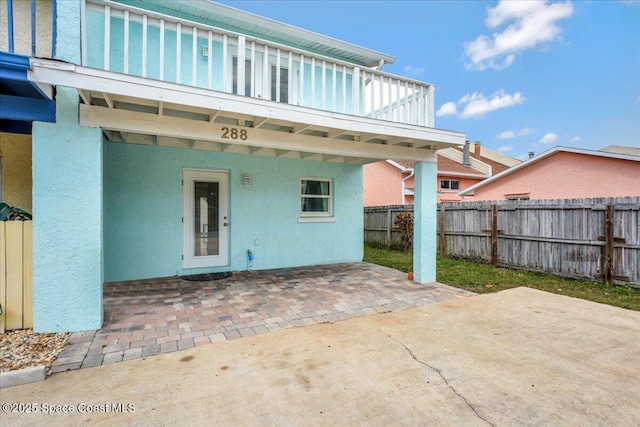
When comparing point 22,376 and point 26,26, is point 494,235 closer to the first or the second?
point 22,376

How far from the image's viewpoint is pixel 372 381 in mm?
2793

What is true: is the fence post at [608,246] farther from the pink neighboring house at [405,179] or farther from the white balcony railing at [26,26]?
the white balcony railing at [26,26]

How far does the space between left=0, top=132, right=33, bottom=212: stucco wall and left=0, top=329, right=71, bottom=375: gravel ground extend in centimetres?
250

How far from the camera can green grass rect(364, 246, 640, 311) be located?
5.70 m

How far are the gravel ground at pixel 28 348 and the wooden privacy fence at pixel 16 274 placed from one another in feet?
0.54

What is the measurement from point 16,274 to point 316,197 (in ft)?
19.5

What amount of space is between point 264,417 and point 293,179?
6.06 meters

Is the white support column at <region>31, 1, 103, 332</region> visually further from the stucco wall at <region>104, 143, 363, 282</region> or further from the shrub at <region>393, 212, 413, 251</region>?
the shrub at <region>393, 212, 413, 251</region>

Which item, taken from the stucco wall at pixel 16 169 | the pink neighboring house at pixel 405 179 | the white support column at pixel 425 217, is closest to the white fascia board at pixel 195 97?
the white support column at pixel 425 217

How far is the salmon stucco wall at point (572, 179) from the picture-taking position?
10359mm

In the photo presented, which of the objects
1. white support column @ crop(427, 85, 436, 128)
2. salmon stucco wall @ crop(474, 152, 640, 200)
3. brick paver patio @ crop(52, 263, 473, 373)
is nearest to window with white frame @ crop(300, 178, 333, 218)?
brick paver patio @ crop(52, 263, 473, 373)

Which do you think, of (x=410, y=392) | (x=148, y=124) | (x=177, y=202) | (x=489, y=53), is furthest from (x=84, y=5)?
(x=489, y=53)

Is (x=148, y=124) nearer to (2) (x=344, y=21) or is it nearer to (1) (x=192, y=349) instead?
(1) (x=192, y=349)

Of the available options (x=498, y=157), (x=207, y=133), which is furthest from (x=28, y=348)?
(x=498, y=157)
